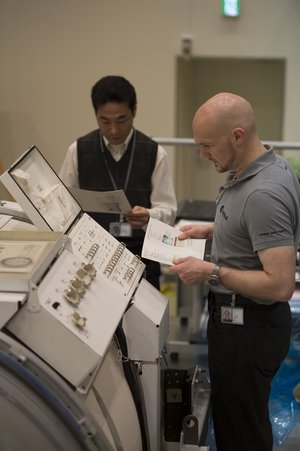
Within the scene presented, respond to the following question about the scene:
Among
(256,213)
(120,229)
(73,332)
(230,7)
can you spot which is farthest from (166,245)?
(230,7)

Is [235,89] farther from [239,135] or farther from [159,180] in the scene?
[239,135]

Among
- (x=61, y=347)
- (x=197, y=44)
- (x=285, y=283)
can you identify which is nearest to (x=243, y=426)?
(x=285, y=283)

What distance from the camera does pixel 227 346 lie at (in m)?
2.00

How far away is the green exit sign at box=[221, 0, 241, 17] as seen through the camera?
→ 4344 millimetres

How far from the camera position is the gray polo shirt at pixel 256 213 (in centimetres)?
177

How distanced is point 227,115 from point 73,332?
789 millimetres

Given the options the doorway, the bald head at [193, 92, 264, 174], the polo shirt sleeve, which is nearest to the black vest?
the bald head at [193, 92, 264, 174]

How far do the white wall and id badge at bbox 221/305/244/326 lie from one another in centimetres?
287

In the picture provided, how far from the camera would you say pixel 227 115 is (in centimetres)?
181

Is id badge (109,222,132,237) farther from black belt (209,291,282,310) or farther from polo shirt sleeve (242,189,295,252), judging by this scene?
polo shirt sleeve (242,189,295,252)

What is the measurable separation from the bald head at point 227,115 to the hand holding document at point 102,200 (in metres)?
0.54

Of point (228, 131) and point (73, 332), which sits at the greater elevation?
point (228, 131)

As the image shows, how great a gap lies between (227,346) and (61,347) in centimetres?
72

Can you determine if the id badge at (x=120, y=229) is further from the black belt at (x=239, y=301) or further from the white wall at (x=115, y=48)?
the white wall at (x=115, y=48)
